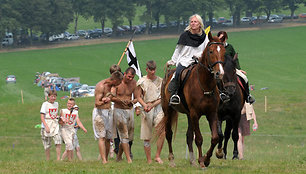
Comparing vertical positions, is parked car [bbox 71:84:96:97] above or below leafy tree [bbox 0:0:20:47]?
below

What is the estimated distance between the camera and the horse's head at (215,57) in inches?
427

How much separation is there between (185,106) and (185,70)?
70 centimetres

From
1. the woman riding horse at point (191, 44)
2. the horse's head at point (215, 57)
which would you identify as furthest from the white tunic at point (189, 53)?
the horse's head at point (215, 57)

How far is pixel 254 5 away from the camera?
12512 cm

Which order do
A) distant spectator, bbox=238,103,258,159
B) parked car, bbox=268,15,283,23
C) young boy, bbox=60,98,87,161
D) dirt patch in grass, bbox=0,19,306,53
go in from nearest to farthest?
distant spectator, bbox=238,103,258,159 → young boy, bbox=60,98,87,161 → dirt patch in grass, bbox=0,19,306,53 → parked car, bbox=268,15,283,23

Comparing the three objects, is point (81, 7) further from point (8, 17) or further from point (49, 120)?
point (49, 120)

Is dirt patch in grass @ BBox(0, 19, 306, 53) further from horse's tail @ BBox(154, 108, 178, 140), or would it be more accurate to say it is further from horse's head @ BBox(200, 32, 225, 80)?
horse's head @ BBox(200, 32, 225, 80)

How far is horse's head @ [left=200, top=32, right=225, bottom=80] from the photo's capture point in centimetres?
1085

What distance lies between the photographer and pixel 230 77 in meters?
13.6

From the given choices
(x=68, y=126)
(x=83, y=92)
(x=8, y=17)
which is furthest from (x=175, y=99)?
(x=8, y=17)

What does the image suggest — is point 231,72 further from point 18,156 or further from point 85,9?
point 85,9

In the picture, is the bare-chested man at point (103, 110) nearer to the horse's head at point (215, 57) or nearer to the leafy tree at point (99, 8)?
the horse's head at point (215, 57)

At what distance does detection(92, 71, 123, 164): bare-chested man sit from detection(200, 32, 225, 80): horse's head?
116 inches

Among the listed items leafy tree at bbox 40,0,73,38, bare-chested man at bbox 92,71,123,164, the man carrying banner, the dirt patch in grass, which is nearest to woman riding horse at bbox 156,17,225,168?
bare-chested man at bbox 92,71,123,164
